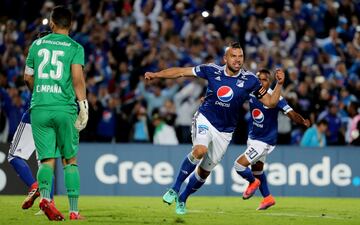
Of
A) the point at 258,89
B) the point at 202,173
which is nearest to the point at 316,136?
the point at 258,89

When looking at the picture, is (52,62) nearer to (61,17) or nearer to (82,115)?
(61,17)

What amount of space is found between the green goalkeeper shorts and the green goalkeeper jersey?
0.09 m

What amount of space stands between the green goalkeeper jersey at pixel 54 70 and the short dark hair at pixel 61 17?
0.45ft

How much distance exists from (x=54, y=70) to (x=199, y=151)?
9.60ft

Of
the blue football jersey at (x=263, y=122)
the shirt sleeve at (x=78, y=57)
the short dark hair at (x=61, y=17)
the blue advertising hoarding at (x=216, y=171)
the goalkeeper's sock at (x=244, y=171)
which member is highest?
the short dark hair at (x=61, y=17)

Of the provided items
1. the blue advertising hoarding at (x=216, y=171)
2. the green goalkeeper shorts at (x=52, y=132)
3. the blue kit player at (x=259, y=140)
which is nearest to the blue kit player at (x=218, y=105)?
the blue kit player at (x=259, y=140)

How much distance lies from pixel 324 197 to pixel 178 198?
320 inches

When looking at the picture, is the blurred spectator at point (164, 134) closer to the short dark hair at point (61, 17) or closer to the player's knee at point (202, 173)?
the player's knee at point (202, 173)

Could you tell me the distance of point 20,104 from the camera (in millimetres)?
21219

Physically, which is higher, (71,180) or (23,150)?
(23,150)

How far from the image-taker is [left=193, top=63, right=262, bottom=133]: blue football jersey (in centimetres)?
1409

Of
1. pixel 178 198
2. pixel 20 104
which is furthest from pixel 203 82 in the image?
pixel 178 198

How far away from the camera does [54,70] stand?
38.6ft

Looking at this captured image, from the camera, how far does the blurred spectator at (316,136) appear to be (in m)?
22.1
